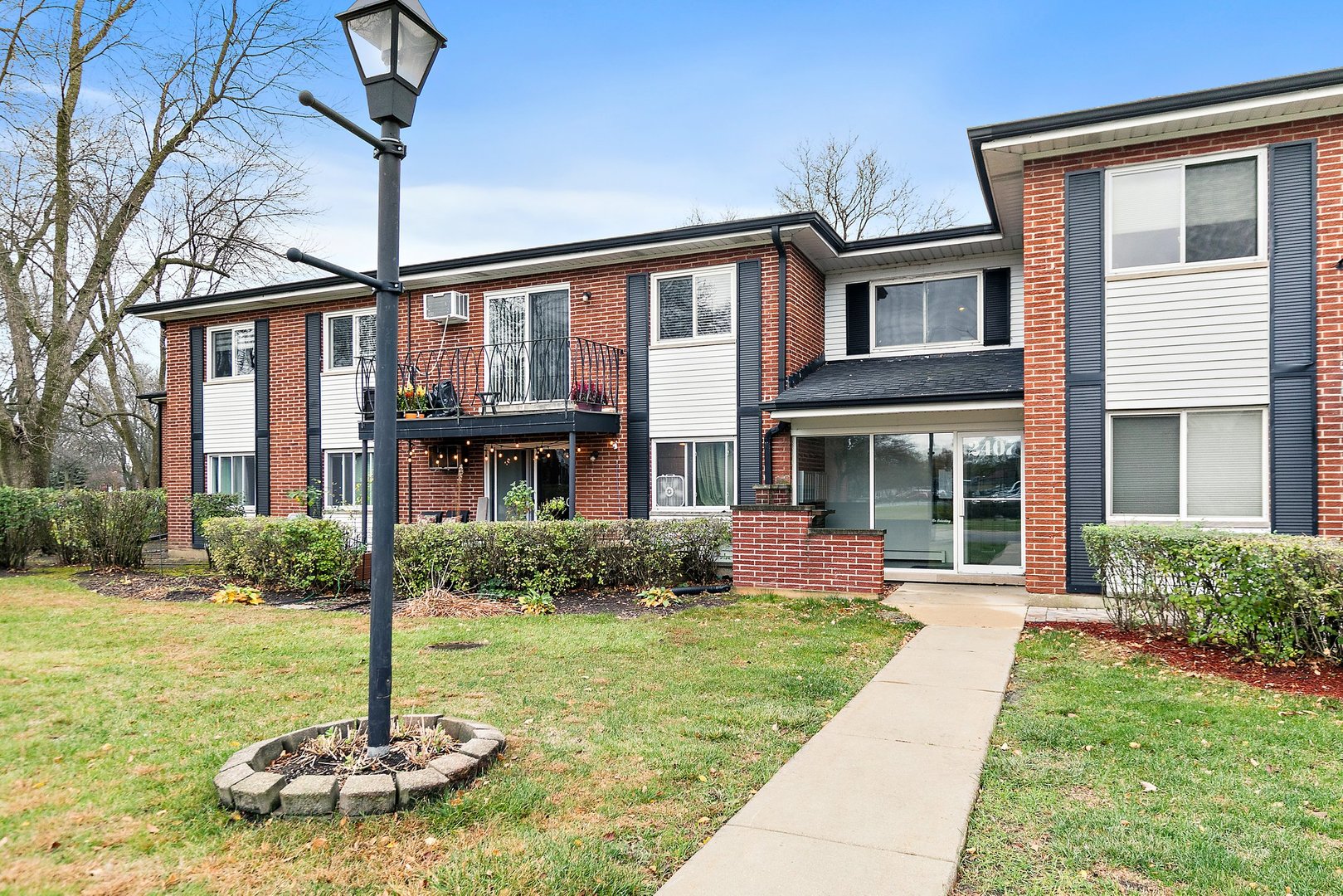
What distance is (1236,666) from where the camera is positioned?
20.8 feet

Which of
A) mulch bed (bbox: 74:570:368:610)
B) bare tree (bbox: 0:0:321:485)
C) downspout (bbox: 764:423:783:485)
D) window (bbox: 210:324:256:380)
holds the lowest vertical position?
mulch bed (bbox: 74:570:368:610)

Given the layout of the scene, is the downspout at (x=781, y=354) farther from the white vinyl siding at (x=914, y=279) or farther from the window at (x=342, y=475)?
the window at (x=342, y=475)

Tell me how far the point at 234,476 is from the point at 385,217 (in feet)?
51.0

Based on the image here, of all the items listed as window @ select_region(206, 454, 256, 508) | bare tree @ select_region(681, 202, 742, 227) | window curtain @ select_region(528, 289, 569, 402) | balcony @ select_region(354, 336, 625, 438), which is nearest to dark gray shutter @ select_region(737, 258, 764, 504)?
balcony @ select_region(354, 336, 625, 438)

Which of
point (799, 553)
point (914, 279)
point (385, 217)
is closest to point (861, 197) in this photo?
point (914, 279)

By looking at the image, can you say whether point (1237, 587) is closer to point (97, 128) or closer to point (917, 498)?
point (917, 498)

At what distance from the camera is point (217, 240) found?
79.9 feet

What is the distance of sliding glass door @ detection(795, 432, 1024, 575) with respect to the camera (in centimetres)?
1138

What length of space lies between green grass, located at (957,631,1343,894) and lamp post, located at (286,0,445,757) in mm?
2796

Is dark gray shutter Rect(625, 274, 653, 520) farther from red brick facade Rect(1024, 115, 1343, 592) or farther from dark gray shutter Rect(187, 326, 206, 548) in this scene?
dark gray shutter Rect(187, 326, 206, 548)

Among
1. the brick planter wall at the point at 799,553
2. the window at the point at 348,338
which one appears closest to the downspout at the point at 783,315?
the brick planter wall at the point at 799,553

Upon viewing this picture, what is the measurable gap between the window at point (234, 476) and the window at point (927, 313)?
13053 millimetres

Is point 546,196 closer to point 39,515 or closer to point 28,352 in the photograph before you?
point 28,352

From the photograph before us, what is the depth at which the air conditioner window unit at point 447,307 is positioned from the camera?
14211 millimetres
